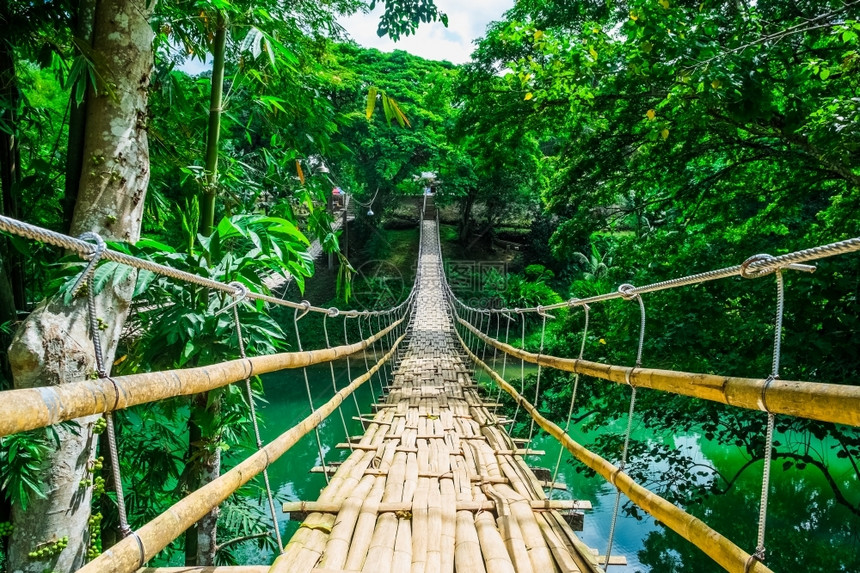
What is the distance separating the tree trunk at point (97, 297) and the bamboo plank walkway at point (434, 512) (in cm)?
61

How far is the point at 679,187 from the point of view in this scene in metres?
3.96

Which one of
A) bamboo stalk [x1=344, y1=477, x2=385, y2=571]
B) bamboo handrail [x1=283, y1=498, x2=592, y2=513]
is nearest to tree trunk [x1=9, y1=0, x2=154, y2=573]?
bamboo handrail [x1=283, y1=498, x2=592, y2=513]

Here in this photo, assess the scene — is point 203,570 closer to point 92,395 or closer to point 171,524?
point 171,524

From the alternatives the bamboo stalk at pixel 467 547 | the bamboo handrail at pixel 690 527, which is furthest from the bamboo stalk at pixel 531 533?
the bamboo handrail at pixel 690 527

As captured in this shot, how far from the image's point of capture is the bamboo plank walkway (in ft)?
3.73

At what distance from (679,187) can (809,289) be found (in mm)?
1753

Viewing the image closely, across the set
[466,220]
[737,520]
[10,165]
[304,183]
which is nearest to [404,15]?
[304,183]

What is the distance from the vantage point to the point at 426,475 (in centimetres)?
170

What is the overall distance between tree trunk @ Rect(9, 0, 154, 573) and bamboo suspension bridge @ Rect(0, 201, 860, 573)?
427 mm

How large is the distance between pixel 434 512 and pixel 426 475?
33 cm

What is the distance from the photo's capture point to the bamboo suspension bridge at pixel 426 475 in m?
0.58

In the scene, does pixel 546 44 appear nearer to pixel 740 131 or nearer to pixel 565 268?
pixel 740 131

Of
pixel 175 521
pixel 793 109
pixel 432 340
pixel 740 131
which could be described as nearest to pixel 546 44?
pixel 793 109

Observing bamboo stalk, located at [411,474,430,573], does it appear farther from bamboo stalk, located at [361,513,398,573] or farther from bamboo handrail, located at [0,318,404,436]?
bamboo handrail, located at [0,318,404,436]
